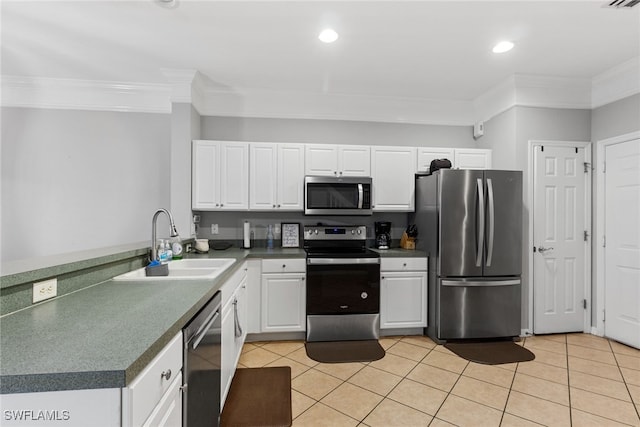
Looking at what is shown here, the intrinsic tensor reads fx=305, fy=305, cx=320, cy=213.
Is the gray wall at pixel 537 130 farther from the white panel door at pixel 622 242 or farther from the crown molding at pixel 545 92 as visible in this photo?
the white panel door at pixel 622 242

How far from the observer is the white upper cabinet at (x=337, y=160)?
11.2ft

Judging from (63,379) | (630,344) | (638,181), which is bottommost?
(630,344)

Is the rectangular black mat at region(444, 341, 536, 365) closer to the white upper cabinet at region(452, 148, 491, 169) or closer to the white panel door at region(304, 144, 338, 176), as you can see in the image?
the white upper cabinet at region(452, 148, 491, 169)

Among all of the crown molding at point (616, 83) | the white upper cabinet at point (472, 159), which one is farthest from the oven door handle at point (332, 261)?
the crown molding at point (616, 83)

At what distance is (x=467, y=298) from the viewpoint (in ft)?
9.96

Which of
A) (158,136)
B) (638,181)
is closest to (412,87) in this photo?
(638,181)

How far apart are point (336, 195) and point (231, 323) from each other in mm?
1736

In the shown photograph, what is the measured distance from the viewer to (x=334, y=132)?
3.78 metres

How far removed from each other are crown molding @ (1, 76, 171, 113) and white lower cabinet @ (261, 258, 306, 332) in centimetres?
225

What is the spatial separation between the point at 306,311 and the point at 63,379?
96.5 inches

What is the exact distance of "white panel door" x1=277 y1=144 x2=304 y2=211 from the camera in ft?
11.1

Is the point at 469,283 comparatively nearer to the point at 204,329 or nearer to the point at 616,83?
the point at 616,83

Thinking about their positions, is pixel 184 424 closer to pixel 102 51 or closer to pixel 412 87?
pixel 102 51

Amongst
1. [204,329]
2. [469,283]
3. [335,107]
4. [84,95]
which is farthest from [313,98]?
[204,329]
